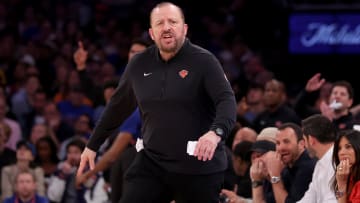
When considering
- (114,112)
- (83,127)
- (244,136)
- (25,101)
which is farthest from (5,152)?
(114,112)

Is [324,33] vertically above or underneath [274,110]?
above

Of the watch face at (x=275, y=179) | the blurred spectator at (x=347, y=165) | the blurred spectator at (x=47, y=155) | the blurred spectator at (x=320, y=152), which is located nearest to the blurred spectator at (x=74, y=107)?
the blurred spectator at (x=47, y=155)

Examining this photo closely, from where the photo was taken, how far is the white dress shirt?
7.93m

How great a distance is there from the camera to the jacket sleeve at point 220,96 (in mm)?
6293

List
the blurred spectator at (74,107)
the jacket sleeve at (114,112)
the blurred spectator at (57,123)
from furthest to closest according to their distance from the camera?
1. the blurred spectator at (74,107)
2. the blurred spectator at (57,123)
3. the jacket sleeve at (114,112)

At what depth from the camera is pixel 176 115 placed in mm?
6492

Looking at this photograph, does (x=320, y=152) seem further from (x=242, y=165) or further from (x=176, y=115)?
(x=176, y=115)

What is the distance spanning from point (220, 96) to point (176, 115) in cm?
29

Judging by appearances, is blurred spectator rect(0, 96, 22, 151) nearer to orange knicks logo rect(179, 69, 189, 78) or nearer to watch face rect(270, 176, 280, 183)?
watch face rect(270, 176, 280, 183)

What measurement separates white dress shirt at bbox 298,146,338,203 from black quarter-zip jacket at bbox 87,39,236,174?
4.99 feet

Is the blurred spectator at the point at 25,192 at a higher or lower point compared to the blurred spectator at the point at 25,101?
lower

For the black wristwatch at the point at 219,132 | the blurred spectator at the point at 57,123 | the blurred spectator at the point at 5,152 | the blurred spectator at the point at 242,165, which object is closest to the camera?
the black wristwatch at the point at 219,132

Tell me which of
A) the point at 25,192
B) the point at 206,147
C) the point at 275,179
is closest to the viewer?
the point at 206,147

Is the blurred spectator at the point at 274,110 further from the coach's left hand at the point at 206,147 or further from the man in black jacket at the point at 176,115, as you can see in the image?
the coach's left hand at the point at 206,147
